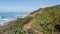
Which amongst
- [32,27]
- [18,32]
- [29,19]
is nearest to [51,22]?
[32,27]

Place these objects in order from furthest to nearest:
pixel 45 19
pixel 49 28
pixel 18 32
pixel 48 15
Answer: pixel 48 15 < pixel 45 19 < pixel 49 28 < pixel 18 32

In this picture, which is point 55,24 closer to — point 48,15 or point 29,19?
point 48,15

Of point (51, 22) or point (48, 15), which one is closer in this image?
point (51, 22)

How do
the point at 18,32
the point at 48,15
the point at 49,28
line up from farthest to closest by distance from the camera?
1. the point at 48,15
2. the point at 49,28
3. the point at 18,32

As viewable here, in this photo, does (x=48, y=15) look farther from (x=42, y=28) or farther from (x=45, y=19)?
(x=42, y=28)

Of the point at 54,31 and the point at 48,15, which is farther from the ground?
the point at 48,15

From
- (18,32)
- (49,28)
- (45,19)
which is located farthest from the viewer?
(45,19)

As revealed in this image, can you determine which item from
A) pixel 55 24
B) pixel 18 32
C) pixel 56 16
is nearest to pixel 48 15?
pixel 56 16

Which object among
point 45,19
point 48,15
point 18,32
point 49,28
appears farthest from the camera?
point 48,15

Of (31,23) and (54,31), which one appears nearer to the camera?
(54,31)
